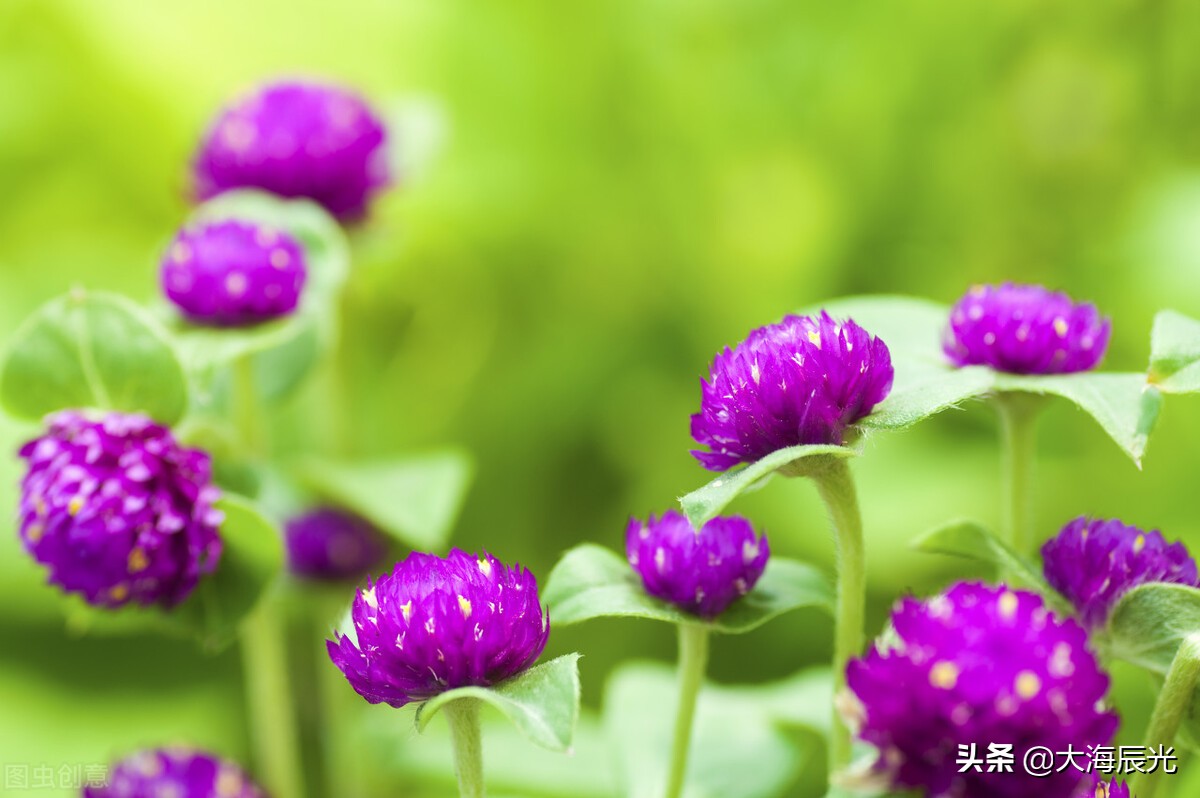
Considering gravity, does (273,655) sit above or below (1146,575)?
below

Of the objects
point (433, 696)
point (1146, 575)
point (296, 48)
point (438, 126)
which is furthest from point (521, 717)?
point (296, 48)

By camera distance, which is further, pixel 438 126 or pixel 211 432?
pixel 438 126

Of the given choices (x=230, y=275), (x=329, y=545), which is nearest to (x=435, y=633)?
(x=230, y=275)

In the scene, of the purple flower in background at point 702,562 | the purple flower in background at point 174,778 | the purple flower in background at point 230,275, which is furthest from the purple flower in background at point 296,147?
the purple flower in background at point 702,562

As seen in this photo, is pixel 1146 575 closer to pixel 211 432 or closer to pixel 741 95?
pixel 211 432

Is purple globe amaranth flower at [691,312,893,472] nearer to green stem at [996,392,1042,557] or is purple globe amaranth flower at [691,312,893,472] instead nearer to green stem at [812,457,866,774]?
green stem at [812,457,866,774]

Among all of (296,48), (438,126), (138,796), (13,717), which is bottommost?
(13,717)

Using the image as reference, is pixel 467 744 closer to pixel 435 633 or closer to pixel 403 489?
pixel 435 633
